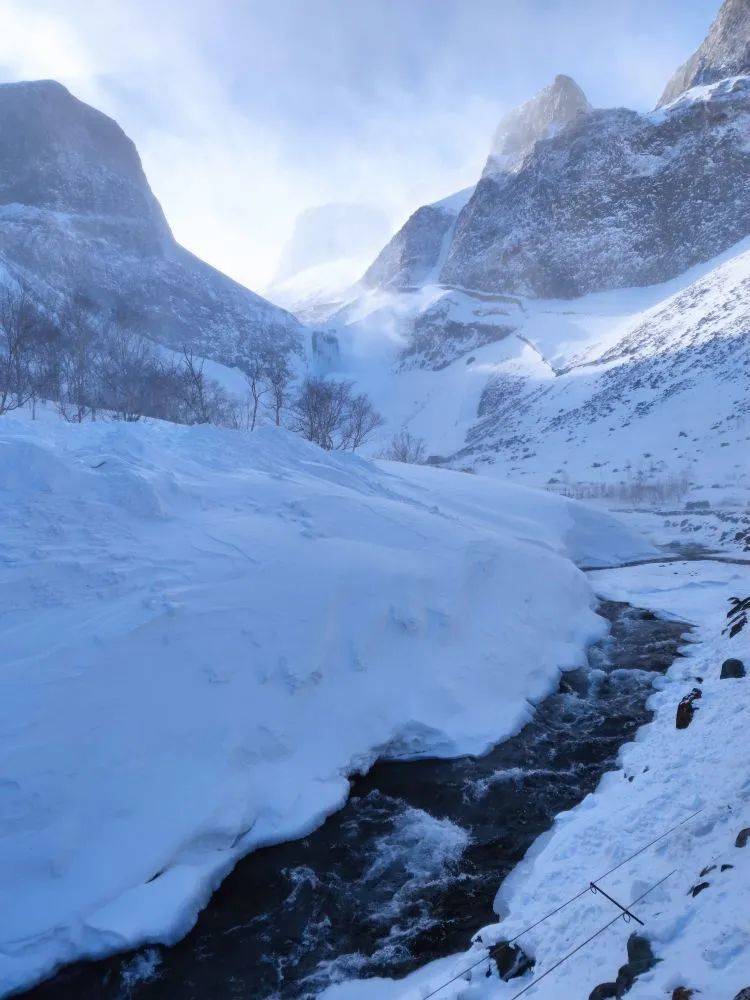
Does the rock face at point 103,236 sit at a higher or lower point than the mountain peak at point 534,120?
lower

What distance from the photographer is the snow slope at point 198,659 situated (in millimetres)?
5602

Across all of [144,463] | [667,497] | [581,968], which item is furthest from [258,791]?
[667,497]

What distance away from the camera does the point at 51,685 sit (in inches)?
255

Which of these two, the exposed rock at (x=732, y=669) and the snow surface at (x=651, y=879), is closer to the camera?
the snow surface at (x=651, y=879)

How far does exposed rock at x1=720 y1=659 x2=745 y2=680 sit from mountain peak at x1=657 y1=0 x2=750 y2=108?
280 ft

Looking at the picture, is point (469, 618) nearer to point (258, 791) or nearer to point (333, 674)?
point (333, 674)

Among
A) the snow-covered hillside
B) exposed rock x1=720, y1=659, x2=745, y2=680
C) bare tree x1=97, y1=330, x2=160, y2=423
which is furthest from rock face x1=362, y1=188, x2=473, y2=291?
exposed rock x1=720, y1=659, x2=745, y2=680

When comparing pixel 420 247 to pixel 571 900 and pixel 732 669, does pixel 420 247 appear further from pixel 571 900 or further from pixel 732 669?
pixel 571 900

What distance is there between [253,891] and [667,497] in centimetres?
2528

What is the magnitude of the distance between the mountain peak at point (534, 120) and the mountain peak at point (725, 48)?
19.7 m

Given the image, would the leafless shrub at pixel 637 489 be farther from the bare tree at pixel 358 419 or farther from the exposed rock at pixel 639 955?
the exposed rock at pixel 639 955

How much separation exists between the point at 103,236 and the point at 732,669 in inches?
2972

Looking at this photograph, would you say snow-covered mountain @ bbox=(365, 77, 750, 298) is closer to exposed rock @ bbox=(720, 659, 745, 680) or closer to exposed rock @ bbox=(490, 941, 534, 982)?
exposed rock @ bbox=(720, 659, 745, 680)

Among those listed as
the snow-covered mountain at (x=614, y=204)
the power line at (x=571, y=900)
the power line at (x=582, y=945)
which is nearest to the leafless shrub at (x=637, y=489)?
the power line at (x=571, y=900)
